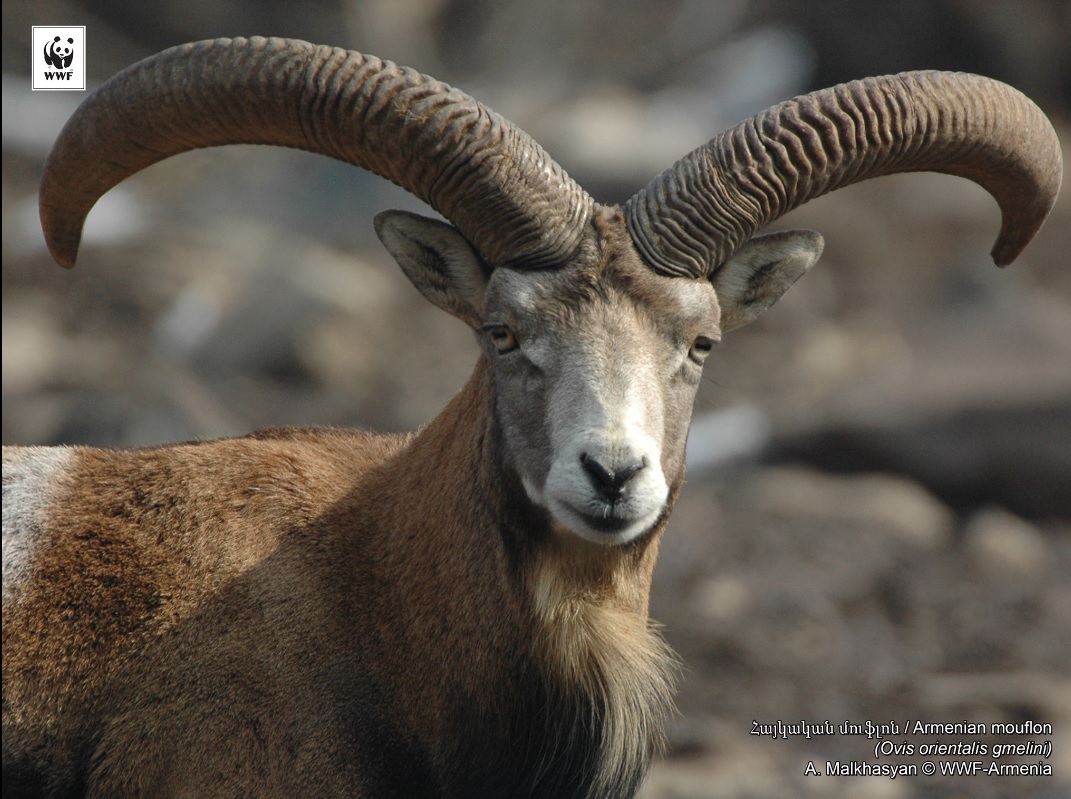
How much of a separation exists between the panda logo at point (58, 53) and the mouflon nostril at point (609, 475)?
652 centimetres

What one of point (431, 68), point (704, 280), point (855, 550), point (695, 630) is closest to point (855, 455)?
point (855, 550)

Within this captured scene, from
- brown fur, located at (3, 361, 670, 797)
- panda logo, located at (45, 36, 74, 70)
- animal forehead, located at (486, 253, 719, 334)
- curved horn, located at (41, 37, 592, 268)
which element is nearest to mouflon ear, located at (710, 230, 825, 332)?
animal forehead, located at (486, 253, 719, 334)

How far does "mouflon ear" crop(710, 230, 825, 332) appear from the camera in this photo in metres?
6.86

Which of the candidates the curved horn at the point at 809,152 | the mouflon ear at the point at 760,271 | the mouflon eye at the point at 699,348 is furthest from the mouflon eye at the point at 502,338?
the mouflon ear at the point at 760,271

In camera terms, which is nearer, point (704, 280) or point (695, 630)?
point (704, 280)

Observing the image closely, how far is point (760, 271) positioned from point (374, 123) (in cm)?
230

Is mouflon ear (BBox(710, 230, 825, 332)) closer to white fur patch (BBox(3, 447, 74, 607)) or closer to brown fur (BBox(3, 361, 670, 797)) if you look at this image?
brown fur (BBox(3, 361, 670, 797))

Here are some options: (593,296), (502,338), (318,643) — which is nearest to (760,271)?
(593,296)

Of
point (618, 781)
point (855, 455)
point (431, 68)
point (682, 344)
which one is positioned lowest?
point (431, 68)

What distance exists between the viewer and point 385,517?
6.53 meters

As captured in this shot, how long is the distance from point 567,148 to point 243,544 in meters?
20.6

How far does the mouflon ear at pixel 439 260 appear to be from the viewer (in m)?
6.64

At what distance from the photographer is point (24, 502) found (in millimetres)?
6199

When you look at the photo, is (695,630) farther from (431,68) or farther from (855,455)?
(431,68)
